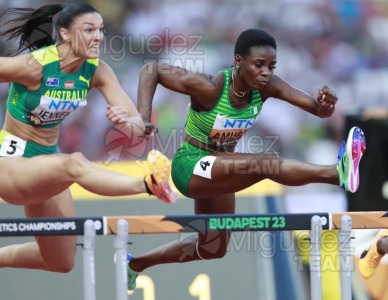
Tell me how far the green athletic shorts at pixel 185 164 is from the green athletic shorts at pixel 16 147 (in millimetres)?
1011

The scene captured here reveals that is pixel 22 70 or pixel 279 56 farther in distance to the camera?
pixel 279 56

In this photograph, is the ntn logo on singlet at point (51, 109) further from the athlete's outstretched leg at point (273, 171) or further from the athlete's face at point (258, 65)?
the athlete's face at point (258, 65)

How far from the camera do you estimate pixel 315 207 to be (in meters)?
10.8

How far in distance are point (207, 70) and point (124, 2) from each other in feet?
4.97

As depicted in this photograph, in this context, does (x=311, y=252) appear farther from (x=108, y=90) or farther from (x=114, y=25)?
(x=114, y=25)

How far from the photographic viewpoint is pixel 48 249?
286 inches

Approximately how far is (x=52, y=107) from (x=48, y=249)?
120 centimetres

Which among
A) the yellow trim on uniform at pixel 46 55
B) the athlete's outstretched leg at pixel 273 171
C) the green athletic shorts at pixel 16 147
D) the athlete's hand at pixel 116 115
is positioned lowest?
the athlete's outstretched leg at pixel 273 171

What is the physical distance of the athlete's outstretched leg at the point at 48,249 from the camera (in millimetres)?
7098

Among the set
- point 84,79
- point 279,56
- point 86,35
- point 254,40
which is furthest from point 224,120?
point 279,56

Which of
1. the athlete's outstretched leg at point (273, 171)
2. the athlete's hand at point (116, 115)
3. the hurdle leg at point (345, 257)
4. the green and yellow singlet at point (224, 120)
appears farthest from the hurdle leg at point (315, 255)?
the athlete's hand at point (116, 115)

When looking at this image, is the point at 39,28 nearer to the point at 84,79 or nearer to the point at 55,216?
the point at 84,79

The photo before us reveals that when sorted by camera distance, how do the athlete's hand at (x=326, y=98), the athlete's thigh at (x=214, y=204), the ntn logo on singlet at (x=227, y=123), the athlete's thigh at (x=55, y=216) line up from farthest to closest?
the athlete's thigh at (x=214, y=204) < the athlete's thigh at (x=55, y=216) < the ntn logo on singlet at (x=227, y=123) < the athlete's hand at (x=326, y=98)

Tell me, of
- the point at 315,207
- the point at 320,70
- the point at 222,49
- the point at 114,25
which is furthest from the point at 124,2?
the point at 315,207
